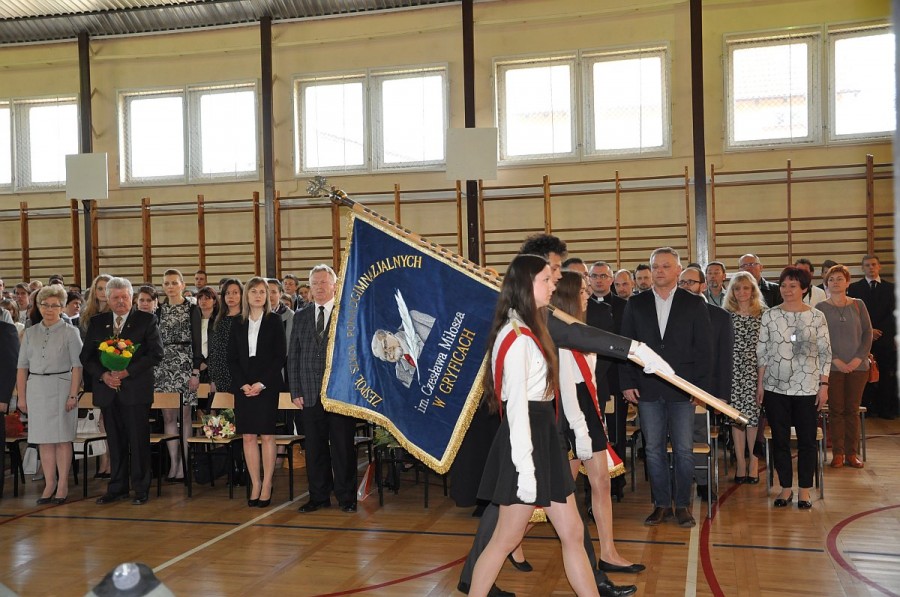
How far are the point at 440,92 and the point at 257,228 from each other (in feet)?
11.4

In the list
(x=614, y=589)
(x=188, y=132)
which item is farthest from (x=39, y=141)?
(x=614, y=589)

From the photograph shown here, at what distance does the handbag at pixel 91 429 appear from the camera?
715 cm

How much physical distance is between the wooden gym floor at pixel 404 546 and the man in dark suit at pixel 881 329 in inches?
137

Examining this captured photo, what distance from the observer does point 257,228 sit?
13.0 m

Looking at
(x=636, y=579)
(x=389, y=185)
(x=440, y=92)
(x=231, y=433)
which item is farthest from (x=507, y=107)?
(x=636, y=579)

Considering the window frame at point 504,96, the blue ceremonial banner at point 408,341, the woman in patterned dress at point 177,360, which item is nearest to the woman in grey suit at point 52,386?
the woman in patterned dress at point 177,360

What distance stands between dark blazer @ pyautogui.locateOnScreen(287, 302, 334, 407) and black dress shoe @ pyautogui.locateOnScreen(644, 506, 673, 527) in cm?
234

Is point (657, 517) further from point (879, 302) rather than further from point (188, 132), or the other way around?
point (188, 132)

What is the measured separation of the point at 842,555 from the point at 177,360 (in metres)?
5.06

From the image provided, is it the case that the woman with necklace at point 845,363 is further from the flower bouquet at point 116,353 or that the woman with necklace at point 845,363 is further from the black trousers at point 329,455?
the flower bouquet at point 116,353

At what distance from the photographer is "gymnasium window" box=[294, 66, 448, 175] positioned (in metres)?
12.8

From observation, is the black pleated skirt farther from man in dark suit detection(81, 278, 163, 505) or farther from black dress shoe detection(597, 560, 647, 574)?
man in dark suit detection(81, 278, 163, 505)

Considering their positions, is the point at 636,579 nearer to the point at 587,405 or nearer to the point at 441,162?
the point at 587,405

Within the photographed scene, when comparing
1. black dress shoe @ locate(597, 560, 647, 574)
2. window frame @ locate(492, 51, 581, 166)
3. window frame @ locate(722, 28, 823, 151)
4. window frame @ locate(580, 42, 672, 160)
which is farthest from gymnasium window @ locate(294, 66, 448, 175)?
black dress shoe @ locate(597, 560, 647, 574)
